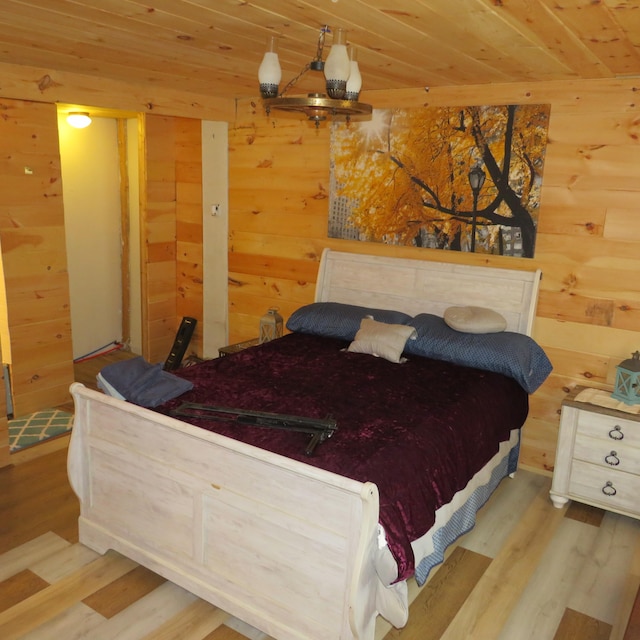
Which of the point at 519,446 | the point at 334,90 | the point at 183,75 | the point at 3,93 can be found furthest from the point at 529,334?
the point at 3,93

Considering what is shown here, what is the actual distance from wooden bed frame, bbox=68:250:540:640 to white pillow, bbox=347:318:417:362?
1.42 metres

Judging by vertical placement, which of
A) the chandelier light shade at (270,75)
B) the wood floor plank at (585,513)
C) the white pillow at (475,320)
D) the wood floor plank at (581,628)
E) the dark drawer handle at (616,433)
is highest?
the chandelier light shade at (270,75)

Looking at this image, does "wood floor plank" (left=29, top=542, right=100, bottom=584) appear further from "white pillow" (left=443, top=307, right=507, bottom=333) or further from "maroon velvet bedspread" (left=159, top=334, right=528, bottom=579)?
"white pillow" (left=443, top=307, right=507, bottom=333)

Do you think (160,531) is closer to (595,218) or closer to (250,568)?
(250,568)

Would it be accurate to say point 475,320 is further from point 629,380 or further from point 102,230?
point 102,230

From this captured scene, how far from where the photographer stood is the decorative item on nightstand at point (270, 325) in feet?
14.5

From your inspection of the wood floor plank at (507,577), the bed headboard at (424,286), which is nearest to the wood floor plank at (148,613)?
the wood floor plank at (507,577)

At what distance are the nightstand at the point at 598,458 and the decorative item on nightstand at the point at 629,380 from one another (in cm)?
14

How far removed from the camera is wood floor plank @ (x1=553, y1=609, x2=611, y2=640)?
94.9 inches

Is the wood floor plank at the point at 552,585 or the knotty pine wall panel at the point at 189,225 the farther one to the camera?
the knotty pine wall panel at the point at 189,225

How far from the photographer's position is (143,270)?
17.4 feet

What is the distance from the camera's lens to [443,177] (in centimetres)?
382

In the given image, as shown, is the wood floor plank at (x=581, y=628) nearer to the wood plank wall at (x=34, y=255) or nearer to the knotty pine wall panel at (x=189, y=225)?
the wood plank wall at (x=34, y=255)

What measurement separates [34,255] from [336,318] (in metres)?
2.08
